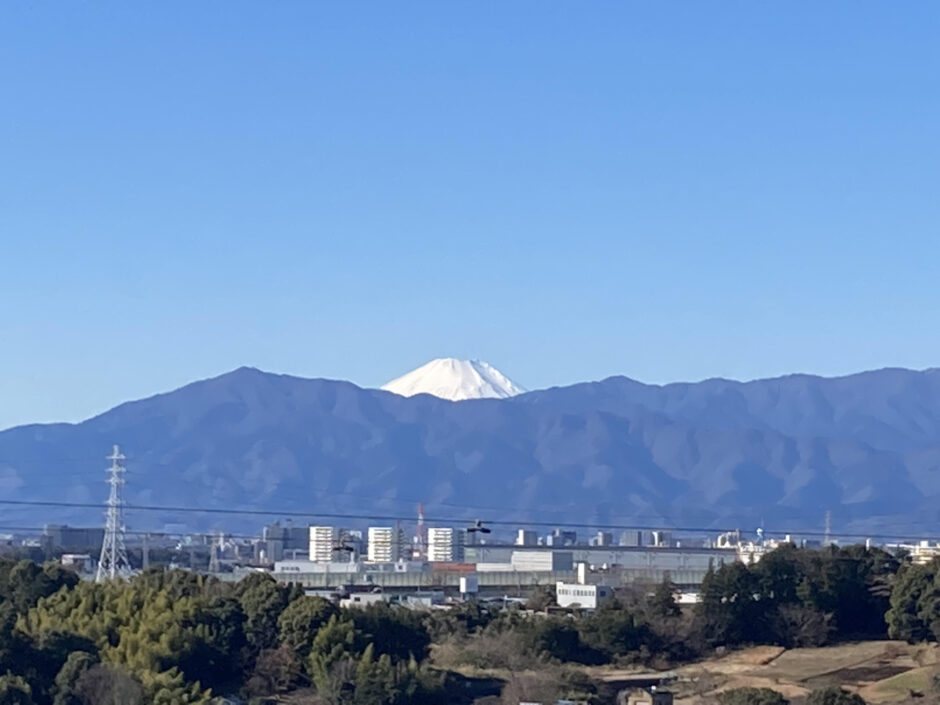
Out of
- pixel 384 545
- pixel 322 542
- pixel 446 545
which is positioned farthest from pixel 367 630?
pixel 446 545

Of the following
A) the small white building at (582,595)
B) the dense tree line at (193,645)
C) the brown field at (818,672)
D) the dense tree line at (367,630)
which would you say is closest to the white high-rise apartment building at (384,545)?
the small white building at (582,595)

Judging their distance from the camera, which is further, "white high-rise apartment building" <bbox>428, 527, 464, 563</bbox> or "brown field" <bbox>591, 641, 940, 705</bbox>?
"white high-rise apartment building" <bbox>428, 527, 464, 563</bbox>

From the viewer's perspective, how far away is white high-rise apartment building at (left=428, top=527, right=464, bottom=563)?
90.2m

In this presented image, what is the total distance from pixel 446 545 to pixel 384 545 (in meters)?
5.14

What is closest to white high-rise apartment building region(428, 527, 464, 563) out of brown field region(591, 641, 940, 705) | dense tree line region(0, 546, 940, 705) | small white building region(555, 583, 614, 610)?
small white building region(555, 583, 614, 610)

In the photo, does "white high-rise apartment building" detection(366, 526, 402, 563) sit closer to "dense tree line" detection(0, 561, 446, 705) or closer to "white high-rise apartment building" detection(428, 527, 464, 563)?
"white high-rise apartment building" detection(428, 527, 464, 563)

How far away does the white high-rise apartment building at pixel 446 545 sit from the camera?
90.2 metres

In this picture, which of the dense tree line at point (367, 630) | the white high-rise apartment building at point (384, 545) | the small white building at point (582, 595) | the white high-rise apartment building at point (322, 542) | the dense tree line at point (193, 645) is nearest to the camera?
the dense tree line at point (193, 645)

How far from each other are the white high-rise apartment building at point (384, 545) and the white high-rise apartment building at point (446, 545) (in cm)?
180

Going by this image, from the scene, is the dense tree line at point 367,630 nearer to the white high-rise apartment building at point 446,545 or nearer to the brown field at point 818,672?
the brown field at point 818,672

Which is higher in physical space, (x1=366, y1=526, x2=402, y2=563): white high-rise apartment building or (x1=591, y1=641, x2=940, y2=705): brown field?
(x1=366, y1=526, x2=402, y2=563): white high-rise apartment building

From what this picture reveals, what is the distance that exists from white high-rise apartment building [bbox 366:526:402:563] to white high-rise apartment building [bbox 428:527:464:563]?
1796 millimetres

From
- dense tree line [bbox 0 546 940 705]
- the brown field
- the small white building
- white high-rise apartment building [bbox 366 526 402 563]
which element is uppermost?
white high-rise apartment building [bbox 366 526 402 563]

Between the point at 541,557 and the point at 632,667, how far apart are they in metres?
36.2
